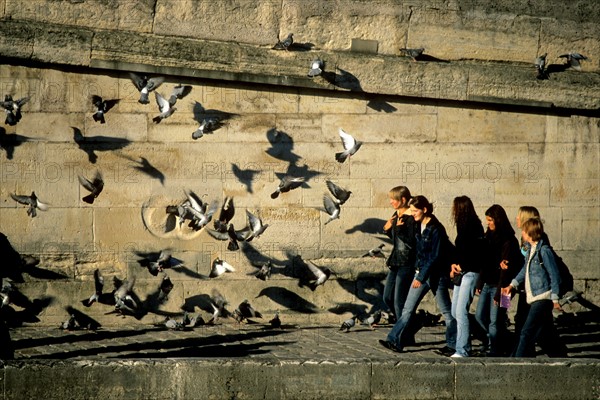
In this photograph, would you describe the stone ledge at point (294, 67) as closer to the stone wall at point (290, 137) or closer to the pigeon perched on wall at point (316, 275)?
the stone wall at point (290, 137)

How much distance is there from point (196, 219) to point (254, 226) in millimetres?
666

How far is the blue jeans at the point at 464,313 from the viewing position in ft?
39.7

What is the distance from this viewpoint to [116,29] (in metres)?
14.4

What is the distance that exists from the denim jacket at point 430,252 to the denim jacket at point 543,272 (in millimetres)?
1134

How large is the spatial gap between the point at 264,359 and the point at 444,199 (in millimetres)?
4753

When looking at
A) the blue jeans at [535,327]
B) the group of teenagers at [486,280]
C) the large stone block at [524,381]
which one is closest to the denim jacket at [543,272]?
the group of teenagers at [486,280]

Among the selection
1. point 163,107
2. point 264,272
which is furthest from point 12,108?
point 264,272

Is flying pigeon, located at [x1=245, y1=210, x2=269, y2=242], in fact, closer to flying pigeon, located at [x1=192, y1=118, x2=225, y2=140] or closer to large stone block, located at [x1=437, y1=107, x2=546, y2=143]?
flying pigeon, located at [x1=192, y1=118, x2=225, y2=140]

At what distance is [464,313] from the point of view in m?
12.1

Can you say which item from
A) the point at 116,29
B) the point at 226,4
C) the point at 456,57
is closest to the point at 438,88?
the point at 456,57

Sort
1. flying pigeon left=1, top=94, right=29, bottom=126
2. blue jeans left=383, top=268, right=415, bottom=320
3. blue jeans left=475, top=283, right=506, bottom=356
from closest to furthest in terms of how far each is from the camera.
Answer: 1. blue jeans left=475, top=283, right=506, bottom=356
2. blue jeans left=383, top=268, right=415, bottom=320
3. flying pigeon left=1, top=94, right=29, bottom=126

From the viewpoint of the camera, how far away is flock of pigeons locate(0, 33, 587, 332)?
14.2m

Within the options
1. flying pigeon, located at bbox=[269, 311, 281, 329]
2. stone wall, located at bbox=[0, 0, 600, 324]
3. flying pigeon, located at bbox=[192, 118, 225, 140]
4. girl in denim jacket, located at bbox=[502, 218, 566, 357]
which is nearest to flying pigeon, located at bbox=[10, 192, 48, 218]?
stone wall, located at bbox=[0, 0, 600, 324]

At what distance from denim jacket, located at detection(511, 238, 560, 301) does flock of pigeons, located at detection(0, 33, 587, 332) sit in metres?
3.08
